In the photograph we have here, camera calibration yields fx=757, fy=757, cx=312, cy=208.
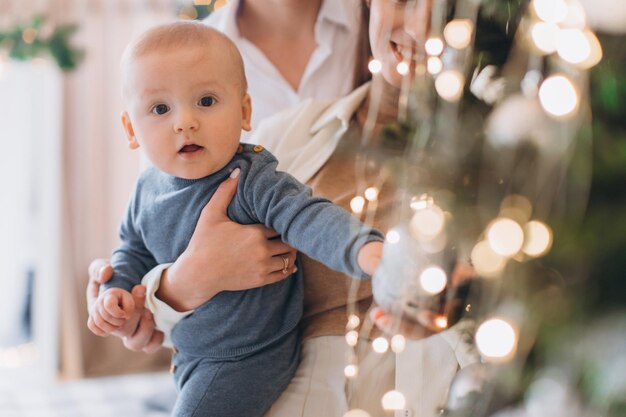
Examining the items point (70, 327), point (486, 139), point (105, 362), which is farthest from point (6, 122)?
point (486, 139)

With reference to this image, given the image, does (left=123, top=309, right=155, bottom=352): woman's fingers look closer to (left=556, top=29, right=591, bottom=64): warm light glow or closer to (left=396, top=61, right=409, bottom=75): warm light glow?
(left=396, top=61, right=409, bottom=75): warm light glow

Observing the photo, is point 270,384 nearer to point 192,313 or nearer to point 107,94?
point 192,313

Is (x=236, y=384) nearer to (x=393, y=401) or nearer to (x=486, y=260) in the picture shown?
(x=393, y=401)

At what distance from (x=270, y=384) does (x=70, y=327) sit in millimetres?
2365

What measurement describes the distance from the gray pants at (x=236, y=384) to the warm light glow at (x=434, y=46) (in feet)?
1.73

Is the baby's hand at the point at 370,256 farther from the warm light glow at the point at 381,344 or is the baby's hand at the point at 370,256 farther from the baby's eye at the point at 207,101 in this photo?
the baby's eye at the point at 207,101

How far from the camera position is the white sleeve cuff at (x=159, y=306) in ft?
3.95

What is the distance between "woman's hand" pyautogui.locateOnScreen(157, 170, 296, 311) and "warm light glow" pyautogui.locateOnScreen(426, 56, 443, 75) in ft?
1.20

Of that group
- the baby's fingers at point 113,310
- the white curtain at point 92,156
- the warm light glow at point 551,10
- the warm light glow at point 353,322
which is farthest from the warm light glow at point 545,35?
the white curtain at point 92,156

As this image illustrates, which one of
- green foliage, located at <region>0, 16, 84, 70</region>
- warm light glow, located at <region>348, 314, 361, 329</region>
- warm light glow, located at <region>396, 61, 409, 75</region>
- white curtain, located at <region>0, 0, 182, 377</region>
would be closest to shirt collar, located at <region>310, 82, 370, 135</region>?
warm light glow, located at <region>396, 61, 409, 75</region>

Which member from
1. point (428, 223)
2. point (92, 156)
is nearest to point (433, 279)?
point (428, 223)

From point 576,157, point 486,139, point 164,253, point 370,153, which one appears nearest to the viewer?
point 576,157

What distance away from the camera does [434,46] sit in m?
0.91

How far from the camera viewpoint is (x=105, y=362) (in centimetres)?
341
